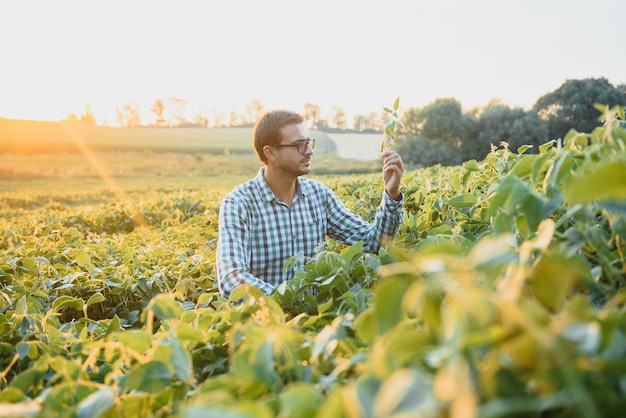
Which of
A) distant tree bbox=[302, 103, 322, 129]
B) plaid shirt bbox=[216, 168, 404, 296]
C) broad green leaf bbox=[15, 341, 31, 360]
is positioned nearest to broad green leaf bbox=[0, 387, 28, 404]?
broad green leaf bbox=[15, 341, 31, 360]

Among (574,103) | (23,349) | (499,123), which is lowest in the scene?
(23,349)

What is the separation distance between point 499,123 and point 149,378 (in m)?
Answer: 42.2

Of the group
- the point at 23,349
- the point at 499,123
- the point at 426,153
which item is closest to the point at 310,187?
the point at 23,349

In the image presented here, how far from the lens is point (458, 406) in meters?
0.45

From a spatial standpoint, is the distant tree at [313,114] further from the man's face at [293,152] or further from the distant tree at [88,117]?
the man's face at [293,152]

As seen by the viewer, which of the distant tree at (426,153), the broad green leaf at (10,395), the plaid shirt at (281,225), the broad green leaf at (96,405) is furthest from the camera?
the distant tree at (426,153)

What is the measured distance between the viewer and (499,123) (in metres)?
39.9

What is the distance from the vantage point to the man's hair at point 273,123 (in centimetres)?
336

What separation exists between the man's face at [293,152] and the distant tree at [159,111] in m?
58.5

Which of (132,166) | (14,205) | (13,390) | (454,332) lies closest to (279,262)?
(13,390)

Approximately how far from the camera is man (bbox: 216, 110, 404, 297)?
2.91m

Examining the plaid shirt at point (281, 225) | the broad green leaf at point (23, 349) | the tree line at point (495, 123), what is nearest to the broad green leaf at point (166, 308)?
the broad green leaf at point (23, 349)

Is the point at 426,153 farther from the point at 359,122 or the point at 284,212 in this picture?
the point at 284,212

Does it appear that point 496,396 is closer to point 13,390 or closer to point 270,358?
point 270,358
